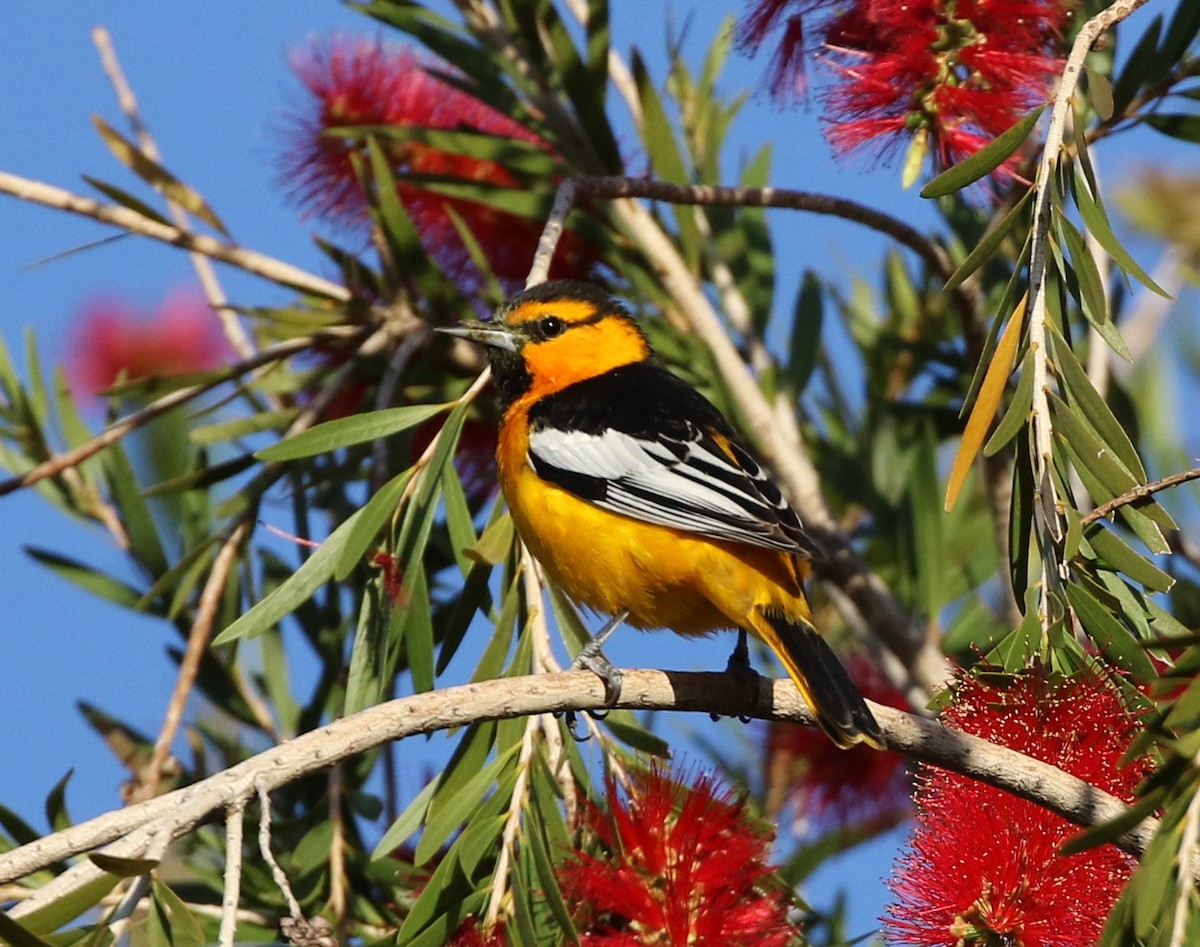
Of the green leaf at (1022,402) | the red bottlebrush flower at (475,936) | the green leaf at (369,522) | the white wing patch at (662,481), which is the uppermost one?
the green leaf at (1022,402)

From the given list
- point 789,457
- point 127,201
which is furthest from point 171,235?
point 789,457

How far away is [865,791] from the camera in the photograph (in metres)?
3.37

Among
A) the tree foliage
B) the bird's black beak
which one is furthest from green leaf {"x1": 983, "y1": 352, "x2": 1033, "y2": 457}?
the bird's black beak

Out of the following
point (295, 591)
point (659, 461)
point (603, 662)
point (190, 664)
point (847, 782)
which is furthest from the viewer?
point (847, 782)

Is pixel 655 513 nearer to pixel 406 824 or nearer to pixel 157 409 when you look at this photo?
pixel 406 824

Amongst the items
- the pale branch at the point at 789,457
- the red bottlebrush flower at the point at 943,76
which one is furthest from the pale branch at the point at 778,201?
the red bottlebrush flower at the point at 943,76

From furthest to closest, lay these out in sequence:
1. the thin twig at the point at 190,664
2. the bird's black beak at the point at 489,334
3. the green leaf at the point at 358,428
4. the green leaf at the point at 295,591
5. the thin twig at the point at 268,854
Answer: the bird's black beak at the point at 489,334 < the thin twig at the point at 190,664 < the green leaf at the point at 358,428 < the green leaf at the point at 295,591 < the thin twig at the point at 268,854

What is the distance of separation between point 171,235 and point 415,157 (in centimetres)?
72

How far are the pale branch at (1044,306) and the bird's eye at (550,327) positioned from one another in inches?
56.9

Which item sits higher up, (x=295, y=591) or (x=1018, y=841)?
(x=295, y=591)

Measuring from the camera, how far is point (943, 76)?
2316mm

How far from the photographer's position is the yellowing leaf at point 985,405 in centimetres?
176

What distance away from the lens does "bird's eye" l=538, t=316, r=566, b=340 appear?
3137mm

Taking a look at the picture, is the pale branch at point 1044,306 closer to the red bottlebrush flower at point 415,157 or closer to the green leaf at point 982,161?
the green leaf at point 982,161
